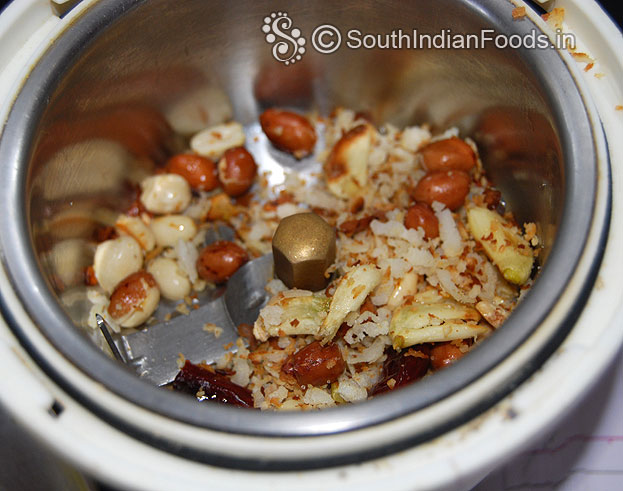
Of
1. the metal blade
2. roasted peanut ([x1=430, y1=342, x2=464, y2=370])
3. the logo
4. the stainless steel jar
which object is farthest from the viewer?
the logo

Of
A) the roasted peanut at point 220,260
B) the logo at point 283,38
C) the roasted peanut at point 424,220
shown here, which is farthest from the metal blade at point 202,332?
the logo at point 283,38

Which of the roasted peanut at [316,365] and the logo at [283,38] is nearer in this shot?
the roasted peanut at [316,365]

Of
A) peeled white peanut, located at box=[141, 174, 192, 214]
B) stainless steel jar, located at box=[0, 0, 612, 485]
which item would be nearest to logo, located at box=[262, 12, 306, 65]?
stainless steel jar, located at box=[0, 0, 612, 485]

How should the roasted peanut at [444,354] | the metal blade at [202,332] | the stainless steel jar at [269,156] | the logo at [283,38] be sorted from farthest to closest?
the logo at [283,38] → the metal blade at [202,332] → the roasted peanut at [444,354] → the stainless steel jar at [269,156]

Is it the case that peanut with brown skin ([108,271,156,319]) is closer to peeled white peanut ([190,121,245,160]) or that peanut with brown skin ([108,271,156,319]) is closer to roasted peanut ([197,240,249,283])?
roasted peanut ([197,240,249,283])

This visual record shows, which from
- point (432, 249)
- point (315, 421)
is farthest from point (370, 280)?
point (315, 421)

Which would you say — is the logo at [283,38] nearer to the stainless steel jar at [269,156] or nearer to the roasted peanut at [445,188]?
the stainless steel jar at [269,156]
